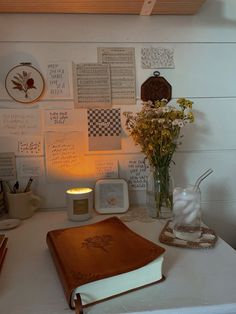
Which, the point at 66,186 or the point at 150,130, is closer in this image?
the point at 150,130

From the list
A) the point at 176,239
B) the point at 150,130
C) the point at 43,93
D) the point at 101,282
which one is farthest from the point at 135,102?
the point at 101,282

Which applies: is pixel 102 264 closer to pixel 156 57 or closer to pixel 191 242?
pixel 191 242

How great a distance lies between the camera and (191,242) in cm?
75

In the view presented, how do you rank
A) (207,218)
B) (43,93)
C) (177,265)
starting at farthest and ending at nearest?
1. (207,218)
2. (43,93)
3. (177,265)

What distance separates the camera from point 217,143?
1140 mm

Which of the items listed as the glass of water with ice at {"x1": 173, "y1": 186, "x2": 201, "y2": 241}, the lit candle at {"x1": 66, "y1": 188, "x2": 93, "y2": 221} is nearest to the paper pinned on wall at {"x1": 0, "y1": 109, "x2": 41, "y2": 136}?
the lit candle at {"x1": 66, "y1": 188, "x2": 93, "y2": 221}

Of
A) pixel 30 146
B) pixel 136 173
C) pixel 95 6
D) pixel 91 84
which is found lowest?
pixel 136 173

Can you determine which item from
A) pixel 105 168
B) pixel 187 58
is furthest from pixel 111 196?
pixel 187 58

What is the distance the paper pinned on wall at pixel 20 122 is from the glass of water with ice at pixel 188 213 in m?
0.59

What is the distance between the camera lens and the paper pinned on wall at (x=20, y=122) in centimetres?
105

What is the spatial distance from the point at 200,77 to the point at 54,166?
26.1 inches

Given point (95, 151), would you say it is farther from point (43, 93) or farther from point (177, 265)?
point (177, 265)

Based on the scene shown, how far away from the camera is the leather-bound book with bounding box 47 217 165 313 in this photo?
521 mm

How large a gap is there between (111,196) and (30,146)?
36 centimetres
